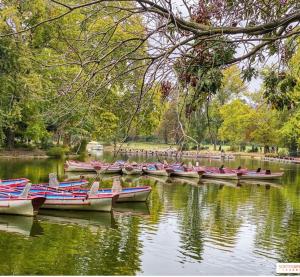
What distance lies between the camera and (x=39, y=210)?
2073cm

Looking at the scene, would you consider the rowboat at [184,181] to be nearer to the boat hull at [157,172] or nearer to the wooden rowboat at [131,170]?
the boat hull at [157,172]

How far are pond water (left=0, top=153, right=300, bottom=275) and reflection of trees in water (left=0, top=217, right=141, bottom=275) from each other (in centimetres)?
2

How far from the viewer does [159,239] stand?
16.4 meters

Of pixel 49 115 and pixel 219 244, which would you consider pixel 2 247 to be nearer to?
pixel 219 244

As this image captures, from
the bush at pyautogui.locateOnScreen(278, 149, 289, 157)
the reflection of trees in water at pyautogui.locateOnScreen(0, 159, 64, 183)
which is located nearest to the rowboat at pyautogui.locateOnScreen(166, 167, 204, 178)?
the reflection of trees in water at pyautogui.locateOnScreen(0, 159, 64, 183)

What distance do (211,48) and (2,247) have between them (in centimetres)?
953

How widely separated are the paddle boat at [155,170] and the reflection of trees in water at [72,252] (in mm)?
23287

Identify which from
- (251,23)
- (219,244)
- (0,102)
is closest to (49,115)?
(251,23)

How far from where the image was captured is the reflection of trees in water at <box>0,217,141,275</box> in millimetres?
12607

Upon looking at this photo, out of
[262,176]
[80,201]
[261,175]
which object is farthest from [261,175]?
[80,201]

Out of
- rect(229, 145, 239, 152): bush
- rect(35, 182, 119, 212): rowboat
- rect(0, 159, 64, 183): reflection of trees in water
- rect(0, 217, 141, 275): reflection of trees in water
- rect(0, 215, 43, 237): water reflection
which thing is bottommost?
rect(0, 217, 141, 275): reflection of trees in water

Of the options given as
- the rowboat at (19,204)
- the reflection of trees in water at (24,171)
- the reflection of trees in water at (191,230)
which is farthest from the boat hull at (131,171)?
the rowboat at (19,204)

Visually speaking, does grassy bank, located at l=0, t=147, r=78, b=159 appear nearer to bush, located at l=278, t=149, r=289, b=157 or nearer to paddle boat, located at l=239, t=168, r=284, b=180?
paddle boat, located at l=239, t=168, r=284, b=180

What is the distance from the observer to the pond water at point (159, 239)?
13172mm
